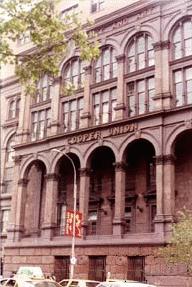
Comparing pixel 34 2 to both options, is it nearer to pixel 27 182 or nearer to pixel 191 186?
pixel 191 186

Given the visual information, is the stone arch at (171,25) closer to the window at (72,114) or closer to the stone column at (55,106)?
the window at (72,114)

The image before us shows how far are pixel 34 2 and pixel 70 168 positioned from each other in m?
28.5

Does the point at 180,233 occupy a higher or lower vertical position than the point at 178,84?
lower

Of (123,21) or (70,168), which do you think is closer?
(123,21)

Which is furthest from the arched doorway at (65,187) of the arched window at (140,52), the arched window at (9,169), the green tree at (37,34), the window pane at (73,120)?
the green tree at (37,34)

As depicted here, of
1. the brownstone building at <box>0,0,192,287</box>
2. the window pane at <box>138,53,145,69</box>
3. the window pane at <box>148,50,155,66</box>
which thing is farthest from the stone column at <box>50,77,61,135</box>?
the window pane at <box>148,50,155,66</box>

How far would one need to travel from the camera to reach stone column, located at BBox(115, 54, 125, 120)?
40.3m

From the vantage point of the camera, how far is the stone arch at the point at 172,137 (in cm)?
3653

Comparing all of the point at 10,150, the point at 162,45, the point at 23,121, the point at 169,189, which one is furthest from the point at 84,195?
the point at 10,150

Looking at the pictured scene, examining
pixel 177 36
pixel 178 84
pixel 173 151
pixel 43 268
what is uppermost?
pixel 177 36

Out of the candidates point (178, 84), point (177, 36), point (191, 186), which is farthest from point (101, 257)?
point (177, 36)

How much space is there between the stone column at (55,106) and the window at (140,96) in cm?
776

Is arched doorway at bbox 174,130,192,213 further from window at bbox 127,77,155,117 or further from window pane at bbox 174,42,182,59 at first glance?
window pane at bbox 174,42,182,59

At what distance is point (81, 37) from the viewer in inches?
→ 734
